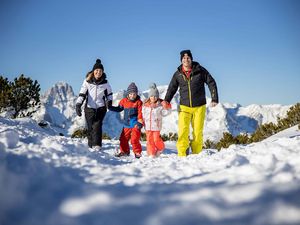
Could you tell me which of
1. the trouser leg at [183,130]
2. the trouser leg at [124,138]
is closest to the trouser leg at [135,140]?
the trouser leg at [124,138]

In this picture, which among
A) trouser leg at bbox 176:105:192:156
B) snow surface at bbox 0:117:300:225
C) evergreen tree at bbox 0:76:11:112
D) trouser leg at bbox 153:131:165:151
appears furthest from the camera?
evergreen tree at bbox 0:76:11:112

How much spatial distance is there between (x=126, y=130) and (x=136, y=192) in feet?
18.0

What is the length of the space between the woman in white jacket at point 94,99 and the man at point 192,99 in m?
1.88

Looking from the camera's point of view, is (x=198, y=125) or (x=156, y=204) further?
(x=198, y=125)

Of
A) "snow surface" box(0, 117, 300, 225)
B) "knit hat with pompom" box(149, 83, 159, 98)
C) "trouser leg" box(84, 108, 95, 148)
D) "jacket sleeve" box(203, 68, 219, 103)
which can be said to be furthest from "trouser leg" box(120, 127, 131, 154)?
"snow surface" box(0, 117, 300, 225)

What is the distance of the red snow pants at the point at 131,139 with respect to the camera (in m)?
6.98

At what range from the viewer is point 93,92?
6.73 m

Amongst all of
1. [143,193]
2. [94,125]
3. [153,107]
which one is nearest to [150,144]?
[153,107]

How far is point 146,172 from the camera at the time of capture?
8.03 feet

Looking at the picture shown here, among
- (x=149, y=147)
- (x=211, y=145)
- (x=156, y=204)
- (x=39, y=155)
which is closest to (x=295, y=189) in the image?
(x=156, y=204)

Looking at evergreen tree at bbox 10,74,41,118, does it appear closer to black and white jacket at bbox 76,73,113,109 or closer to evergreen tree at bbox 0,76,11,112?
evergreen tree at bbox 0,76,11,112

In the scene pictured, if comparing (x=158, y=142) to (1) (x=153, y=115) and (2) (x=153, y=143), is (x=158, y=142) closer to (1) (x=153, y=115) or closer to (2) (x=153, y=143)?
(2) (x=153, y=143)

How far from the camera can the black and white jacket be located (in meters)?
6.72

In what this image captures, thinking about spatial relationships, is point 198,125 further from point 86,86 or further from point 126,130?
point 86,86
